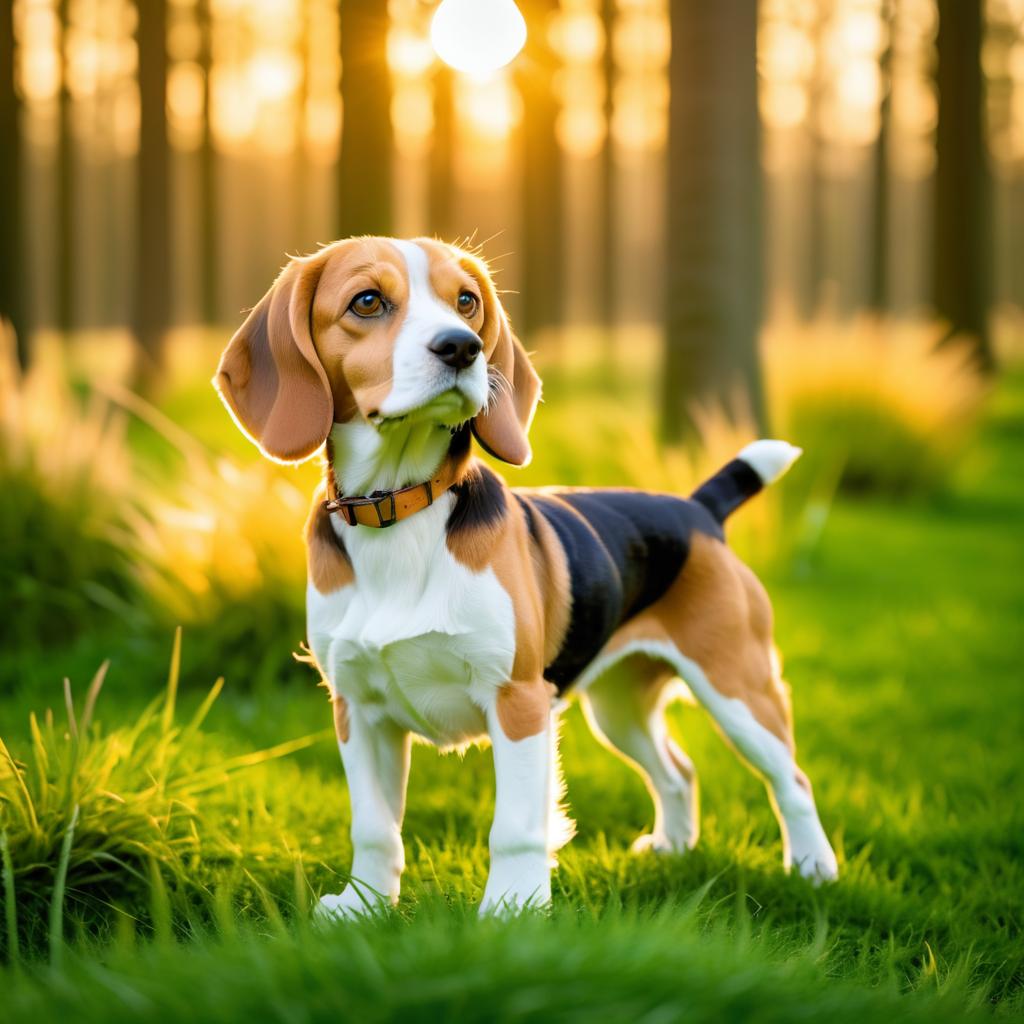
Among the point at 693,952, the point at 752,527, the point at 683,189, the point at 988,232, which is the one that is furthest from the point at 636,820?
the point at 988,232

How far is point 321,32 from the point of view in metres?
23.3

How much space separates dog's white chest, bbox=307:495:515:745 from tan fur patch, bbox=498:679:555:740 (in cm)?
4

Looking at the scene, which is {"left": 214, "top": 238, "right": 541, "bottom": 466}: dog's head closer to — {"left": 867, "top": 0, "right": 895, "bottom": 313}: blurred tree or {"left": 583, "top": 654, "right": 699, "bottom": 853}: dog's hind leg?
{"left": 583, "top": 654, "right": 699, "bottom": 853}: dog's hind leg

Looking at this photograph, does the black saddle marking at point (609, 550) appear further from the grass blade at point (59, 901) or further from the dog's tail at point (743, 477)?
the grass blade at point (59, 901)

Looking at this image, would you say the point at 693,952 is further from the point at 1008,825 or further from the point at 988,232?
the point at 988,232

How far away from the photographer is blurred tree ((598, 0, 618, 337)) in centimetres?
2242

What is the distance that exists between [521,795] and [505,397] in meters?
1.06

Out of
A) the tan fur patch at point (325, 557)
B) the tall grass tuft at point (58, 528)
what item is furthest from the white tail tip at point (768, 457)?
the tall grass tuft at point (58, 528)

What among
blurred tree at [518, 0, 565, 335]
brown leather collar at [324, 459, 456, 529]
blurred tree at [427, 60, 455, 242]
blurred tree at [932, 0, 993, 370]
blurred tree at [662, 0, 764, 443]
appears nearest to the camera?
brown leather collar at [324, 459, 456, 529]

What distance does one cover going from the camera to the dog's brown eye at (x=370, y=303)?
3160mm

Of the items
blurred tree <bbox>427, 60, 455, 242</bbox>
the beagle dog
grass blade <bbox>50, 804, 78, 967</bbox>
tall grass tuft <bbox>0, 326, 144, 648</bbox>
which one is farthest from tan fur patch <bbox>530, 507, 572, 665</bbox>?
blurred tree <bbox>427, 60, 455, 242</bbox>

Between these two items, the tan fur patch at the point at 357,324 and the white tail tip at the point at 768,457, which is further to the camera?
the white tail tip at the point at 768,457

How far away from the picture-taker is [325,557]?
334 centimetres

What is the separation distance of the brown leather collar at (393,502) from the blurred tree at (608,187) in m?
20.8
